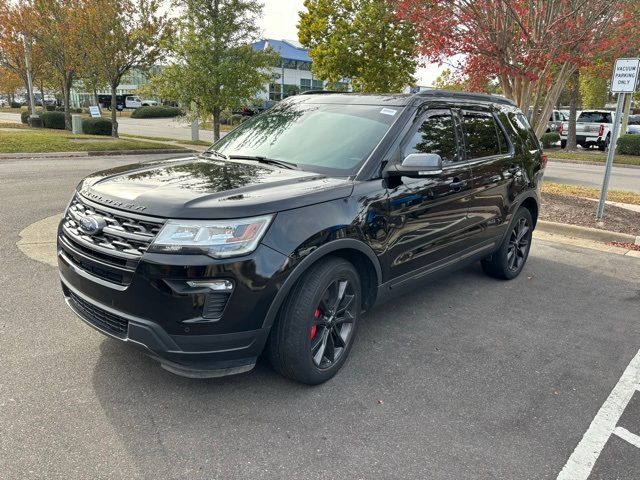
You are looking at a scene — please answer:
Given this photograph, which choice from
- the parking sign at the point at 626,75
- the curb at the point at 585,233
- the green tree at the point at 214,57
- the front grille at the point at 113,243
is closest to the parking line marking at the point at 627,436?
the front grille at the point at 113,243

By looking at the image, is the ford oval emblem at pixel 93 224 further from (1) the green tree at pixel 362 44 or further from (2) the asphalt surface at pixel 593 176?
(1) the green tree at pixel 362 44

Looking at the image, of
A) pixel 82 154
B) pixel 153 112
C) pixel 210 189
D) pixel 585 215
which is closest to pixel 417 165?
pixel 210 189

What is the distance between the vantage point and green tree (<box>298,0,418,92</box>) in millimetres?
19359

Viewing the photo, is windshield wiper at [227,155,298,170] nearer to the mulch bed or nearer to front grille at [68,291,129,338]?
front grille at [68,291,129,338]

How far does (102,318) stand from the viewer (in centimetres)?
289

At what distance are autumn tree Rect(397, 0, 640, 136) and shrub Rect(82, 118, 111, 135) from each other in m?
15.5

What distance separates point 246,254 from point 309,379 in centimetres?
96

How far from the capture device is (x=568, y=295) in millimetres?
5227

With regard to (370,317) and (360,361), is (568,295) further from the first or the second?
→ (360,361)

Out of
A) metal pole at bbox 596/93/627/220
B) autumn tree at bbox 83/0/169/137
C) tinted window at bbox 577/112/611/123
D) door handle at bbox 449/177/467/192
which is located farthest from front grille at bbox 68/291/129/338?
tinted window at bbox 577/112/611/123

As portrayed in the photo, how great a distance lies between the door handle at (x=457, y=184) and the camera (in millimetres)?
4141

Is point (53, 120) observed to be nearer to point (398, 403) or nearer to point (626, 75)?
point (626, 75)

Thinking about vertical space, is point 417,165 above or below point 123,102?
below

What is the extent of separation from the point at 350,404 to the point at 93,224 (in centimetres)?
183
